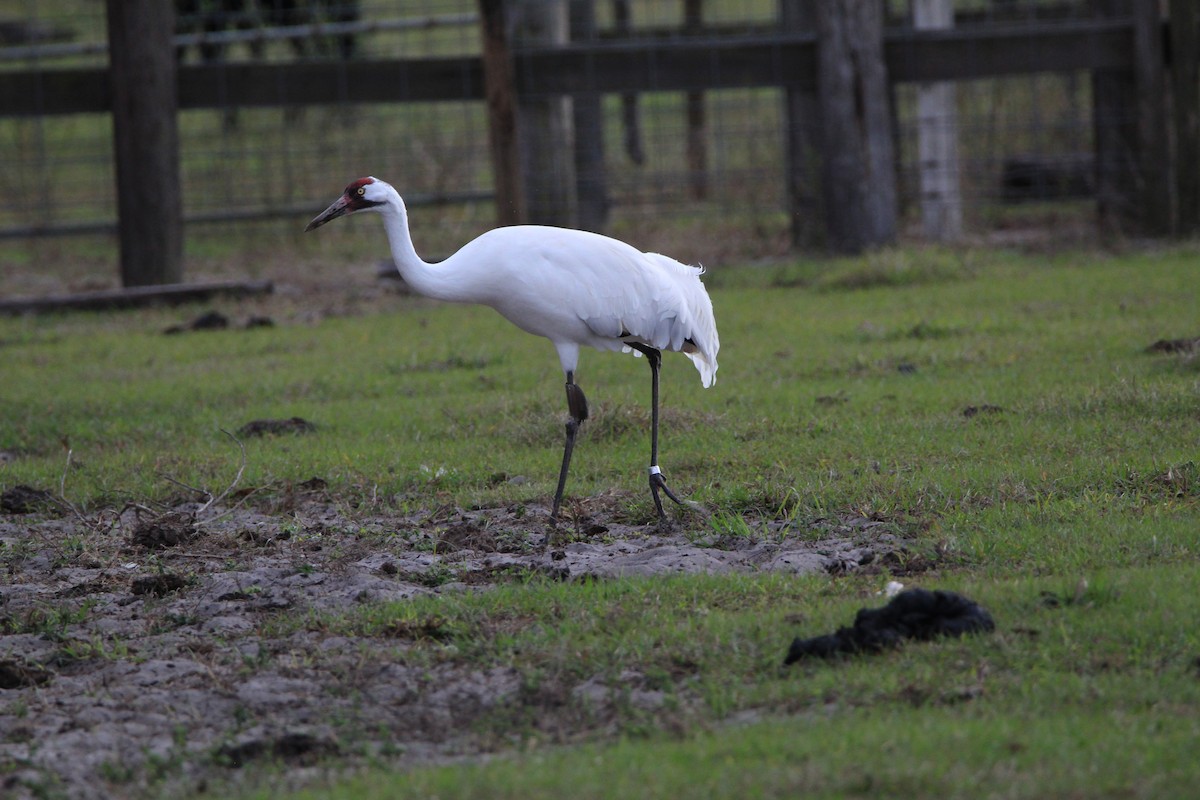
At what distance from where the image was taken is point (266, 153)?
1428 centimetres

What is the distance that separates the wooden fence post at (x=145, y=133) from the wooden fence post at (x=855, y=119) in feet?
17.4

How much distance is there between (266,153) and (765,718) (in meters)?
11.6

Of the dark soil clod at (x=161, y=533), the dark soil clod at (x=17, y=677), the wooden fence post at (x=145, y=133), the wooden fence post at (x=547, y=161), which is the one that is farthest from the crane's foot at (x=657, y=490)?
the wooden fence post at (x=145, y=133)

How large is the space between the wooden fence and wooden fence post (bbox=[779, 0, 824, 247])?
0.8 inches

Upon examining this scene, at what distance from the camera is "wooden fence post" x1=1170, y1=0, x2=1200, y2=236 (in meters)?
11.7

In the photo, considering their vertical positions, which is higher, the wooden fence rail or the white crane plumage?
the wooden fence rail

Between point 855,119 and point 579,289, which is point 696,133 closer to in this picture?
point 855,119

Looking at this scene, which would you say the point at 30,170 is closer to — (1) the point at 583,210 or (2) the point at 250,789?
(1) the point at 583,210

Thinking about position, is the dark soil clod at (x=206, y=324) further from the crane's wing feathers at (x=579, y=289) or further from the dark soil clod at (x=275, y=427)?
the crane's wing feathers at (x=579, y=289)

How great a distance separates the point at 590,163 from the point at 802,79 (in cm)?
216

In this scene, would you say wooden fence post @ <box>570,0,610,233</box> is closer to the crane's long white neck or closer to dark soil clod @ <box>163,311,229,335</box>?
dark soil clod @ <box>163,311,229,335</box>

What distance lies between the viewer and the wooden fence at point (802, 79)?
1184 centimetres

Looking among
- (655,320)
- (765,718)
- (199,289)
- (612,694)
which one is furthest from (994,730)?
(199,289)

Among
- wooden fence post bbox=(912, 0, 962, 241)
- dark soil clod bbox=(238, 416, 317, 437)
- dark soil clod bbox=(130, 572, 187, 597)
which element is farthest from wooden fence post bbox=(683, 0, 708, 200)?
dark soil clod bbox=(130, 572, 187, 597)
